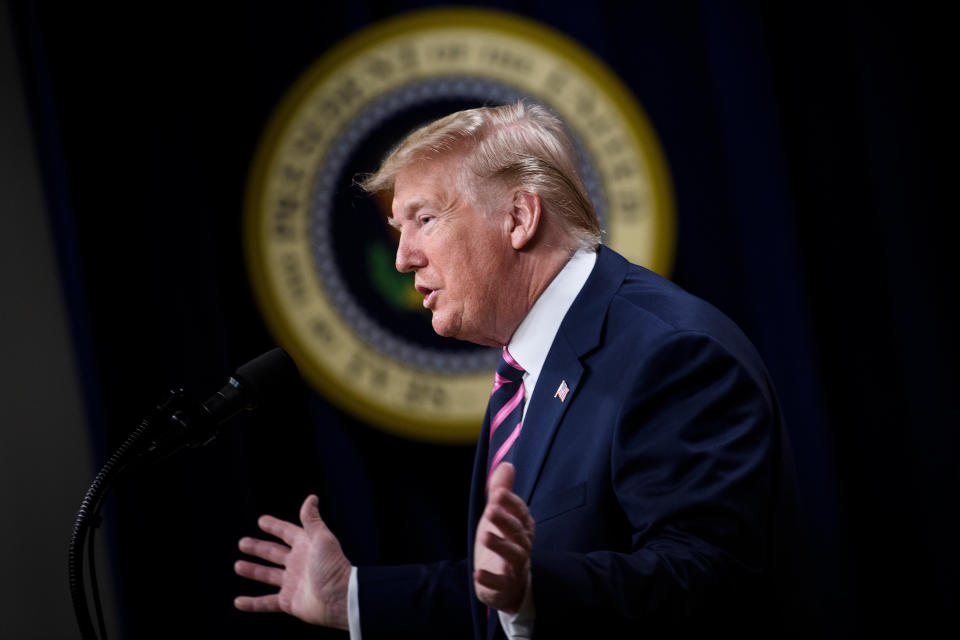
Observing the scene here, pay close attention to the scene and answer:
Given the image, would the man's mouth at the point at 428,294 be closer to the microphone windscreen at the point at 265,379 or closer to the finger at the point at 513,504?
the microphone windscreen at the point at 265,379

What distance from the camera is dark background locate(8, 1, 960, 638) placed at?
213 centimetres

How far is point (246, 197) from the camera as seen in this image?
2.21 metres

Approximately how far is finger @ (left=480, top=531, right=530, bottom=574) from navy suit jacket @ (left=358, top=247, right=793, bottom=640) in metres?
0.03

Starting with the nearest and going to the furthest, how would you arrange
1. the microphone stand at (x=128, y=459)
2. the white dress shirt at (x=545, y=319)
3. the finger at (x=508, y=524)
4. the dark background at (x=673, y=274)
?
the finger at (x=508, y=524)
the microphone stand at (x=128, y=459)
the white dress shirt at (x=545, y=319)
the dark background at (x=673, y=274)

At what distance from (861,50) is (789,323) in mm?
700

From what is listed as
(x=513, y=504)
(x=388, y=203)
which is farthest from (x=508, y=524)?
(x=388, y=203)

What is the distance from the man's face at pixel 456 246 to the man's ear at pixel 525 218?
16 mm

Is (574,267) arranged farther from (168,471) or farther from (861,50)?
(861,50)

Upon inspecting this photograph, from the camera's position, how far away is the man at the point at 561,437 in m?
0.96

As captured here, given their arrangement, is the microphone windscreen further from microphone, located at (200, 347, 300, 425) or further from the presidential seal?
the presidential seal

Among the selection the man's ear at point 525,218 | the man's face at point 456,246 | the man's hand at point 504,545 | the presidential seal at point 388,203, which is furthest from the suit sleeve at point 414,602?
the presidential seal at point 388,203

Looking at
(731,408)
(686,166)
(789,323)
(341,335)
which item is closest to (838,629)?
(789,323)

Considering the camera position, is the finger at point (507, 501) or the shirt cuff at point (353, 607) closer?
the finger at point (507, 501)

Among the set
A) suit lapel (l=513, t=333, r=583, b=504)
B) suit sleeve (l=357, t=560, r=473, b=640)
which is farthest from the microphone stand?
suit lapel (l=513, t=333, r=583, b=504)
